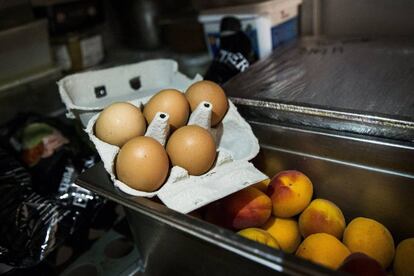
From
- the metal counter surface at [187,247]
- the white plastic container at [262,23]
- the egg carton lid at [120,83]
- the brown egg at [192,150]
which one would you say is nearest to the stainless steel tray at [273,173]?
the metal counter surface at [187,247]

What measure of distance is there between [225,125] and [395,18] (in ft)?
2.39

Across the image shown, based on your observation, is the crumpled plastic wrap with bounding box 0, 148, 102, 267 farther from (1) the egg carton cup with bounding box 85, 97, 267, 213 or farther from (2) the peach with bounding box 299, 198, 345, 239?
(2) the peach with bounding box 299, 198, 345, 239

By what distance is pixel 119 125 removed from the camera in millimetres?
689

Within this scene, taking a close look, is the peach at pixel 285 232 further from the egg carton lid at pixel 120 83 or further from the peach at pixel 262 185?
the egg carton lid at pixel 120 83

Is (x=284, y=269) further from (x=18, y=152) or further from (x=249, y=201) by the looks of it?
(x=18, y=152)

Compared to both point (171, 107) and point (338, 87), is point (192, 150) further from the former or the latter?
point (338, 87)

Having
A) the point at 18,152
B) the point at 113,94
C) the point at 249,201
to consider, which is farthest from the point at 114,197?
the point at 18,152

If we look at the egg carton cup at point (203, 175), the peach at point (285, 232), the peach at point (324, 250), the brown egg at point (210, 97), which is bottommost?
the peach at point (285, 232)

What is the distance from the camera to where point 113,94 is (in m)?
0.94

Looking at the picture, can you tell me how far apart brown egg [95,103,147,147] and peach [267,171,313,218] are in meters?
0.28

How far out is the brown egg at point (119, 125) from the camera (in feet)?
2.27

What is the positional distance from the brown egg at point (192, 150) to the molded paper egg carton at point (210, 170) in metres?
0.01

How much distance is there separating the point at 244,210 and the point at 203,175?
0.32 ft

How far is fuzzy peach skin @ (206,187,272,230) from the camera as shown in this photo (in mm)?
686
